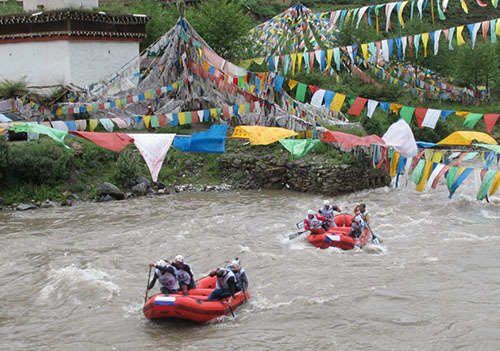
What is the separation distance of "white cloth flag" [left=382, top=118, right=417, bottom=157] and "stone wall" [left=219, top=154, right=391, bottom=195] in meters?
2.95

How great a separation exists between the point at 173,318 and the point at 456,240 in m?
8.67

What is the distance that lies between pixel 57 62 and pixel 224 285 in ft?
65.5

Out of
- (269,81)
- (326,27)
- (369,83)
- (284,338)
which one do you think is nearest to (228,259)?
→ (284,338)

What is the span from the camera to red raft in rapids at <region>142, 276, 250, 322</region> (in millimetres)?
11977

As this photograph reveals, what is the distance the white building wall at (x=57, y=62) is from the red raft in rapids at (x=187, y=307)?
761 inches

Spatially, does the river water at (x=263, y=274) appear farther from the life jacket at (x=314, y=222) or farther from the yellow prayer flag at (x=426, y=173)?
the yellow prayer flag at (x=426, y=173)

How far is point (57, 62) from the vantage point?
2927 cm

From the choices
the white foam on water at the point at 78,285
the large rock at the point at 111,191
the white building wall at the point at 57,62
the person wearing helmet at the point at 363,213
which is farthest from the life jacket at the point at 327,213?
the white building wall at the point at 57,62

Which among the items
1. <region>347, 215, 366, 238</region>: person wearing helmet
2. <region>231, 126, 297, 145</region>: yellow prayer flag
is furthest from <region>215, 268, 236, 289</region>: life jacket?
<region>231, 126, 297, 145</region>: yellow prayer flag

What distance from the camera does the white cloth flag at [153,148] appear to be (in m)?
18.5

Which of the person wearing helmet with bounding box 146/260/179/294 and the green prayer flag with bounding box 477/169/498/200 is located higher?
the green prayer flag with bounding box 477/169/498/200

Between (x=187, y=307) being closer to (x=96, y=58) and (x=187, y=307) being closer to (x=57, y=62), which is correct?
(x=57, y=62)

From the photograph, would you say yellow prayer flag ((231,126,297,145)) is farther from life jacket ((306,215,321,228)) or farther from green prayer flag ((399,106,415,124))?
life jacket ((306,215,321,228))

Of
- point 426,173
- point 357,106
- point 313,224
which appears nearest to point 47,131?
point 313,224
